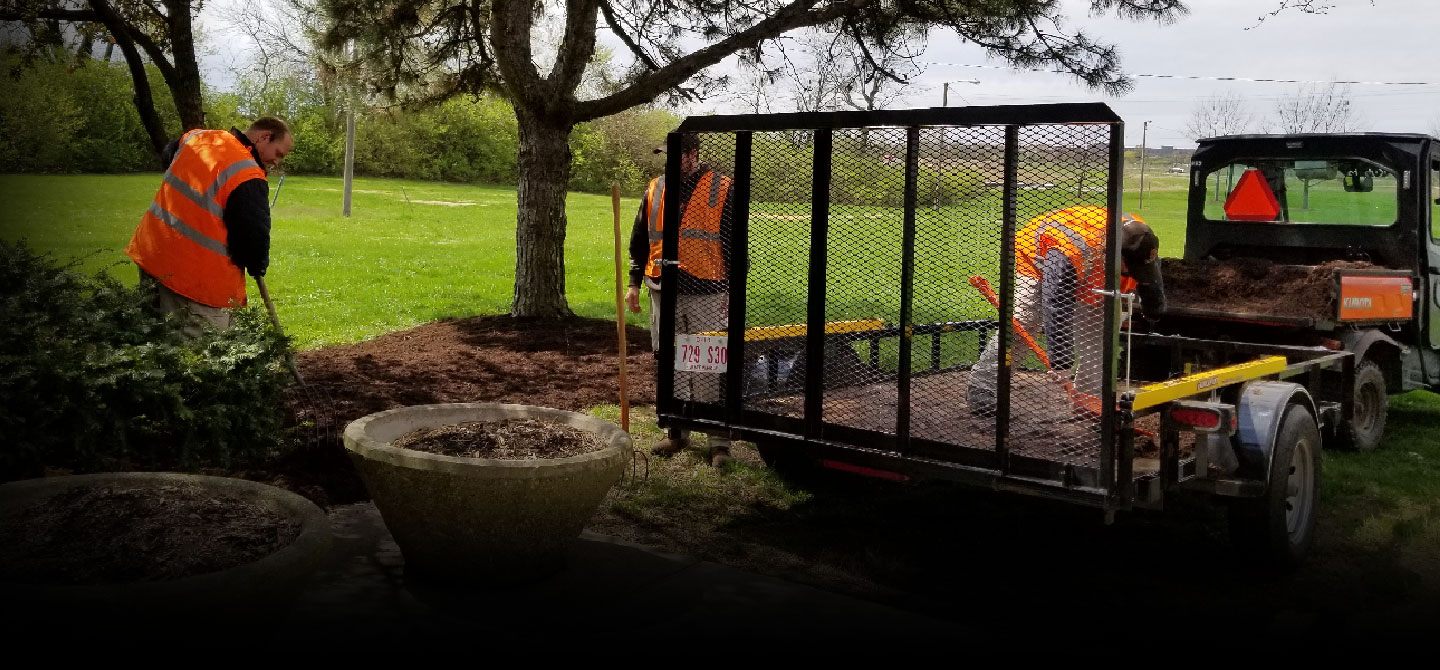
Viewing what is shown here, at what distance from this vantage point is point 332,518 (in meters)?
5.34

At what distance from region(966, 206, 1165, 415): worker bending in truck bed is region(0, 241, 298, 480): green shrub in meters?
3.01

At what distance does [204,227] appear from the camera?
627cm

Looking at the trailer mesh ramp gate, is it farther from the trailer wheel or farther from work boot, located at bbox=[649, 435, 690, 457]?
work boot, located at bbox=[649, 435, 690, 457]

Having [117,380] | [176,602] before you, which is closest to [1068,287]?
[176,602]

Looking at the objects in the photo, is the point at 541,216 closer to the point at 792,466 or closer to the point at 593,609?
the point at 792,466

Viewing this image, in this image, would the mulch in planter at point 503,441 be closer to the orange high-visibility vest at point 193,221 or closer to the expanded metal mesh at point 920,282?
the expanded metal mesh at point 920,282

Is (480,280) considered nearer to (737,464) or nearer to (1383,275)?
(737,464)

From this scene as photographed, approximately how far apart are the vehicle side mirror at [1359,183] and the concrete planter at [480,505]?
618 centimetres

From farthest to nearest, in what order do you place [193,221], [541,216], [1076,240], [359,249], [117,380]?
[359,249] → [541,216] → [193,221] → [1076,240] → [117,380]

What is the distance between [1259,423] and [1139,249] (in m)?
0.95

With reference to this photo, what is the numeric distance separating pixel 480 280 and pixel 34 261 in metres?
12.0

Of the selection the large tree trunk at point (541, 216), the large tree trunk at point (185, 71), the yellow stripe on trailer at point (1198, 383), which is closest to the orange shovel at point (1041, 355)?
the yellow stripe on trailer at point (1198, 383)

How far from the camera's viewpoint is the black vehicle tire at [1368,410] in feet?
25.7

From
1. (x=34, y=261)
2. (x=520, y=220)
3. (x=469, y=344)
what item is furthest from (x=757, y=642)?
(x=520, y=220)
